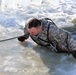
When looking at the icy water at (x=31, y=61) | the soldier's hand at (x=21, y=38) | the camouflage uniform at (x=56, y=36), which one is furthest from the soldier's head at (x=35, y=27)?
the soldier's hand at (x=21, y=38)

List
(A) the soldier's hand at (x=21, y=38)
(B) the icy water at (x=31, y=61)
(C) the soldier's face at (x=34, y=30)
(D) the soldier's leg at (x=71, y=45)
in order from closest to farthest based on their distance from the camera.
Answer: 1. (B) the icy water at (x=31, y=61)
2. (C) the soldier's face at (x=34, y=30)
3. (D) the soldier's leg at (x=71, y=45)
4. (A) the soldier's hand at (x=21, y=38)

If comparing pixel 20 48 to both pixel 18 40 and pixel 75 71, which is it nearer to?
pixel 18 40

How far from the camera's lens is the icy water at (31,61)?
3918 mm

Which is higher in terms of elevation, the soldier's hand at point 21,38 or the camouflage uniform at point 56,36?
the camouflage uniform at point 56,36

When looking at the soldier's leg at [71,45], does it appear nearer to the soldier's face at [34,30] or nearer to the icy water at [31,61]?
the icy water at [31,61]

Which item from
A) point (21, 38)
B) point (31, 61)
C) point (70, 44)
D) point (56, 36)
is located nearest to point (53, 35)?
point (56, 36)

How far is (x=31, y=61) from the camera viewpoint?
427cm

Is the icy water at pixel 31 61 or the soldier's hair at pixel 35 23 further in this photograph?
the soldier's hair at pixel 35 23

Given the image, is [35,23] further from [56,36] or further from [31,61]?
[31,61]

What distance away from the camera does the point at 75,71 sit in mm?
3982

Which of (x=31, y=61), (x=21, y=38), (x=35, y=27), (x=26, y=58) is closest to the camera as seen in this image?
(x=35, y=27)

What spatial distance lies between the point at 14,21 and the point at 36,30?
2855 millimetres

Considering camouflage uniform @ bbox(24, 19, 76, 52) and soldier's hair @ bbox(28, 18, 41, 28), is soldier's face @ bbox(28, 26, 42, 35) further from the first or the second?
camouflage uniform @ bbox(24, 19, 76, 52)

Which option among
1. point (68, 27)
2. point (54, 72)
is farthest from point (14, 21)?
point (54, 72)
